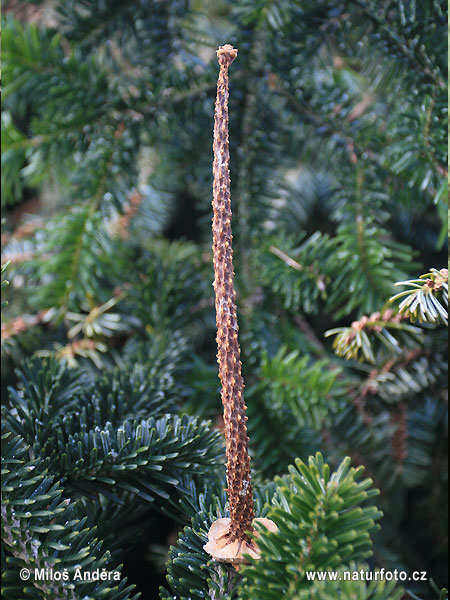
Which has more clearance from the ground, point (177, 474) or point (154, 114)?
point (154, 114)

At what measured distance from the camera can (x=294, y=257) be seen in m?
0.44

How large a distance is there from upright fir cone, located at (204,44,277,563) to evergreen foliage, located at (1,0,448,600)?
Result: 0.03 metres

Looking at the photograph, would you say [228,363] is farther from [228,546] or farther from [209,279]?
[209,279]

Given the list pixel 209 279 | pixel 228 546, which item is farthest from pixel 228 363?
pixel 209 279

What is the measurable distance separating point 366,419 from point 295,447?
0.11 meters

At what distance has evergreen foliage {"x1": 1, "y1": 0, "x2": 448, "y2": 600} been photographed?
325 millimetres

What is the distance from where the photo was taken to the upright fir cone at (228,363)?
9.9 inches

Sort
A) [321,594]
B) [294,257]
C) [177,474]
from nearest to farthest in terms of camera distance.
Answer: [321,594] < [177,474] < [294,257]

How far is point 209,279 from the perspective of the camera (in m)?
0.50

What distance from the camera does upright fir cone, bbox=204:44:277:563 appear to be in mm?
250

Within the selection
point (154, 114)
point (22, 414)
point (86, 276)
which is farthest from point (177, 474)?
point (154, 114)

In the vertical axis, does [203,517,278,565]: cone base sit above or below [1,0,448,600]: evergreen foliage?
below

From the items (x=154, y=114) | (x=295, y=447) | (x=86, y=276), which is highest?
(x=154, y=114)

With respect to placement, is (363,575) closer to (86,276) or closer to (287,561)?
(287,561)
